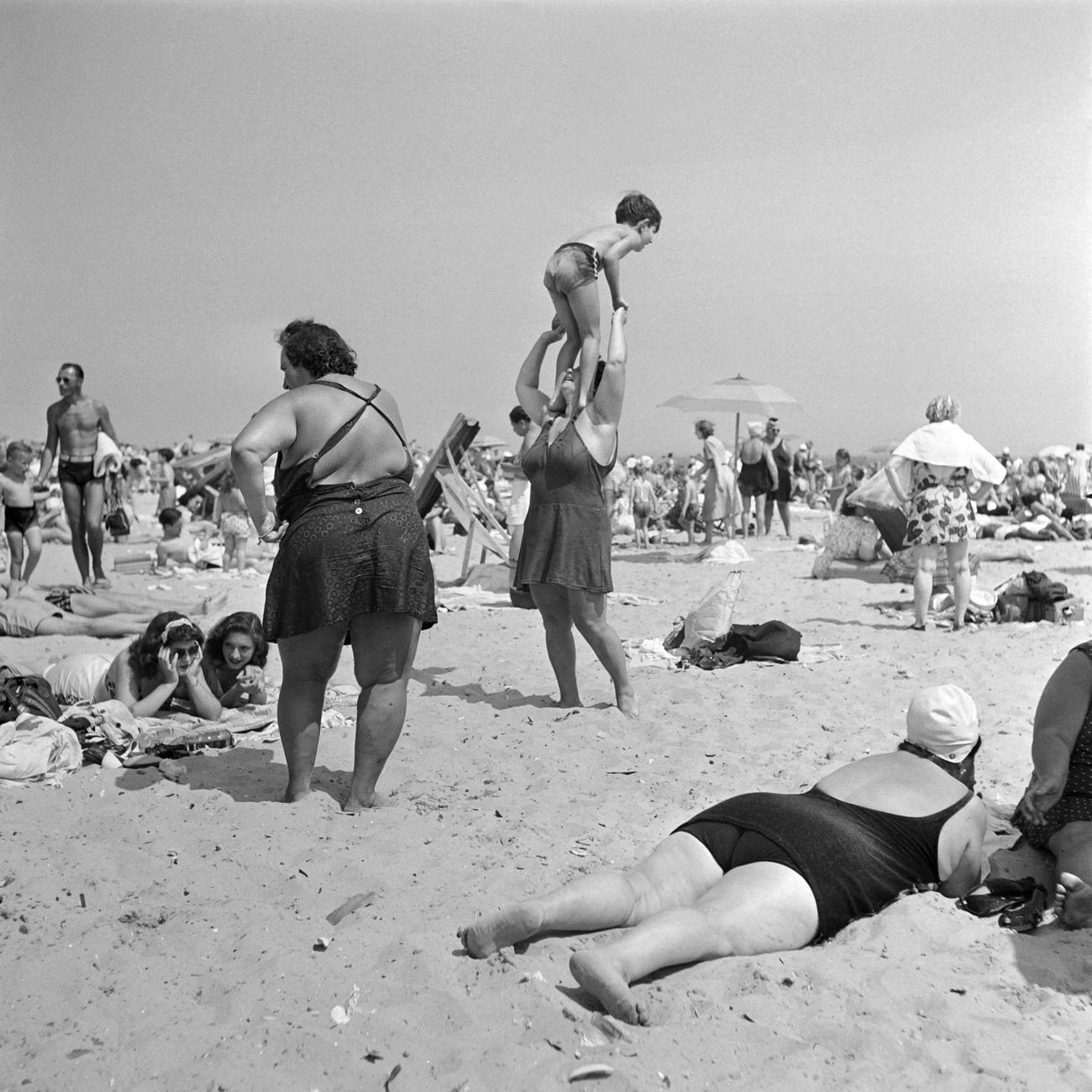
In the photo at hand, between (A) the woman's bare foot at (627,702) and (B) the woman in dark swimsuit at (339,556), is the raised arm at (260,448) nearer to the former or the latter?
(B) the woman in dark swimsuit at (339,556)

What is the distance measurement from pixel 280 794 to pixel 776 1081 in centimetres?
206

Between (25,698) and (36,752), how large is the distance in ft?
1.70

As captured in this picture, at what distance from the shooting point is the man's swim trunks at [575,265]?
4801 millimetres

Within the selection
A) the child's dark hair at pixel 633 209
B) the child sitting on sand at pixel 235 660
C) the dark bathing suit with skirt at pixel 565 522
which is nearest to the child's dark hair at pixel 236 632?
the child sitting on sand at pixel 235 660

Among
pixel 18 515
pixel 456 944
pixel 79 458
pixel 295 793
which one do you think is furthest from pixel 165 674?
pixel 18 515

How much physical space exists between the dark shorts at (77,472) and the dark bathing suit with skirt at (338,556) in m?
6.09

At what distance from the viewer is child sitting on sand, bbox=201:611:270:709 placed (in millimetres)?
5070

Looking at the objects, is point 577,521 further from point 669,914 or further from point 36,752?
point 669,914

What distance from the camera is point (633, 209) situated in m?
5.05

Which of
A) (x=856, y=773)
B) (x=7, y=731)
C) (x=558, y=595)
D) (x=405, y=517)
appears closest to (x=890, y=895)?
(x=856, y=773)

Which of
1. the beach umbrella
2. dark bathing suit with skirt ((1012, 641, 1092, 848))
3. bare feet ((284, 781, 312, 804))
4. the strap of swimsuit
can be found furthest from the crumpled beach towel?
the beach umbrella

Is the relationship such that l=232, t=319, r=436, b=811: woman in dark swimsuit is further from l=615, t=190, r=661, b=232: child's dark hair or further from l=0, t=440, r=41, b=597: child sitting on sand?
l=0, t=440, r=41, b=597: child sitting on sand

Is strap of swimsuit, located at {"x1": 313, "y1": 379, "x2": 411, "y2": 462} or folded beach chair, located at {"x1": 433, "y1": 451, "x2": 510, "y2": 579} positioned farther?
folded beach chair, located at {"x1": 433, "y1": 451, "x2": 510, "y2": 579}

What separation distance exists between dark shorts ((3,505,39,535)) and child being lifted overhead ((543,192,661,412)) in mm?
6029
